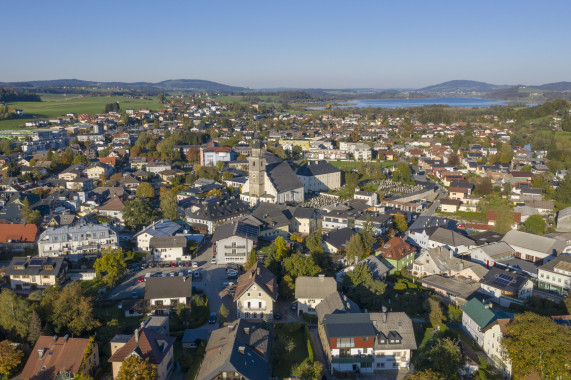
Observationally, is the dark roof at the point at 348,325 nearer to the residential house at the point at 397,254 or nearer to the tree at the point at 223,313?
the tree at the point at 223,313

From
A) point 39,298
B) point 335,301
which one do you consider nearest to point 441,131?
point 335,301

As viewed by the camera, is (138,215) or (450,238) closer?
(450,238)

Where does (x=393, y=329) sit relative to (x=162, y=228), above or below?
above

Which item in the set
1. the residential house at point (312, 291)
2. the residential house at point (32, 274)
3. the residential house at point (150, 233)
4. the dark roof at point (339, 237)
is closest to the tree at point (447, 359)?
the residential house at point (312, 291)

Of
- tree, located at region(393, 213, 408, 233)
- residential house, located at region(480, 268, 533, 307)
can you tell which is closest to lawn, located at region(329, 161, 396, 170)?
tree, located at region(393, 213, 408, 233)

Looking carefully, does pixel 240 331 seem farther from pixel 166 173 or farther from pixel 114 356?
pixel 166 173

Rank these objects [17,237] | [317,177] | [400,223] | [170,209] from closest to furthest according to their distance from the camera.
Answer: [17,237]
[400,223]
[170,209]
[317,177]

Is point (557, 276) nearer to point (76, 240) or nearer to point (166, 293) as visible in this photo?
Result: point (166, 293)

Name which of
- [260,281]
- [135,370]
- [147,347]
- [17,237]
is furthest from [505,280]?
[17,237]
